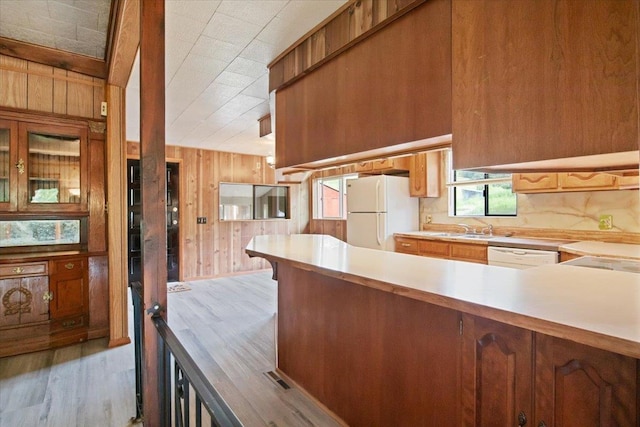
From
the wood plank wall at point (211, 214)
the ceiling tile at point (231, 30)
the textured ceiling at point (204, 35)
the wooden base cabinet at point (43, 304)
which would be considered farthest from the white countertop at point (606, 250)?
the wood plank wall at point (211, 214)

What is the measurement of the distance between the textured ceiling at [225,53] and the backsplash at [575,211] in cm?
296

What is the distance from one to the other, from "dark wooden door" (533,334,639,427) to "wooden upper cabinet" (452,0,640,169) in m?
0.64

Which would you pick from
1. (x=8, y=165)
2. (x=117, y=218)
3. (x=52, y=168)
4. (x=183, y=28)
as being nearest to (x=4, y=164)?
(x=8, y=165)

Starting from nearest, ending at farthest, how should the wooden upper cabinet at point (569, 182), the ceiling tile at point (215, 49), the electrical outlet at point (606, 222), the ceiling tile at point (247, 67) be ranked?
the ceiling tile at point (215, 49) → the ceiling tile at point (247, 67) → the wooden upper cabinet at point (569, 182) → the electrical outlet at point (606, 222)

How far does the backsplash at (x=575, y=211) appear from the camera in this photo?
2.94 metres

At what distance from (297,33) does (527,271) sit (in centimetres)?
200

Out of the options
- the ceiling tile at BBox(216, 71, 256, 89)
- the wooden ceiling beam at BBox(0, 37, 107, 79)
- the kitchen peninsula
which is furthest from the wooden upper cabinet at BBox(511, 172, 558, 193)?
the wooden ceiling beam at BBox(0, 37, 107, 79)

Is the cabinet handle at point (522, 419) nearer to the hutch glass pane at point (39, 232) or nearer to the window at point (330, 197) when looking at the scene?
the hutch glass pane at point (39, 232)

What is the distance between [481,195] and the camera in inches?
166

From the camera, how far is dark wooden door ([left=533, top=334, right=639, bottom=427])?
0.94 m

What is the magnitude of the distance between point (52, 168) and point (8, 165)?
297mm

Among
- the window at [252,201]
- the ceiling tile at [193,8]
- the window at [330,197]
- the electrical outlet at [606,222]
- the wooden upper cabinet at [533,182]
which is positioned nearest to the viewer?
the ceiling tile at [193,8]

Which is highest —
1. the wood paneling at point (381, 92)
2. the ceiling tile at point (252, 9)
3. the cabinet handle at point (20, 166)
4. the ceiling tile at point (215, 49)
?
the ceiling tile at point (252, 9)

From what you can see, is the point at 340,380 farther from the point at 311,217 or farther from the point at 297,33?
the point at 311,217
